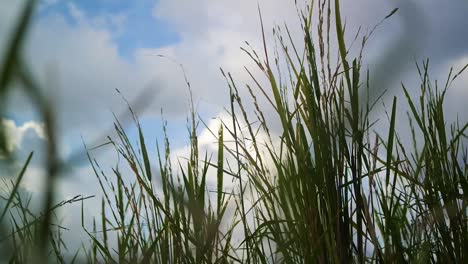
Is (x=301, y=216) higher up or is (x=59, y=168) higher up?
(x=301, y=216)

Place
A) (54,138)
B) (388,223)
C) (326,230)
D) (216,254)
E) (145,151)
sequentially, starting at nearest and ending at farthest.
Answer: (54,138) < (326,230) < (388,223) < (216,254) < (145,151)

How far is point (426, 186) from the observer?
5.36 feet

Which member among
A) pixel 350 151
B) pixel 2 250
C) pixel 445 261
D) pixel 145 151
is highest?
pixel 145 151

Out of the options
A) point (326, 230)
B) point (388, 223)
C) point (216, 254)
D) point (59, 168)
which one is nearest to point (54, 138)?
point (59, 168)

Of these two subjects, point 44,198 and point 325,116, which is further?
point 325,116

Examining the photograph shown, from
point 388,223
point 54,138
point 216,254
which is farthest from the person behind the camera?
point 216,254

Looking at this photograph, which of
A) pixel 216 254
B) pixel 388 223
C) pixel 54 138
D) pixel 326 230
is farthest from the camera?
pixel 216 254

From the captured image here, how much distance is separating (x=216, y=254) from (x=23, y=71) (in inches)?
49.5

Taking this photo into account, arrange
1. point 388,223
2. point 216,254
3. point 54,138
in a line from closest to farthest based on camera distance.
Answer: point 54,138 → point 388,223 → point 216,254

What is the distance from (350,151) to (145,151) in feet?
1.98

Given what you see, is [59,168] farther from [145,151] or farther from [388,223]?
[145,151]

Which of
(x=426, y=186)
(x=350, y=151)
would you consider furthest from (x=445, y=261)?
(x=350, y=151)

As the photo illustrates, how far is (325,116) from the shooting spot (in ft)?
3.95

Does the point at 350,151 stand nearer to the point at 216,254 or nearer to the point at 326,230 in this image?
the point at 326,230
